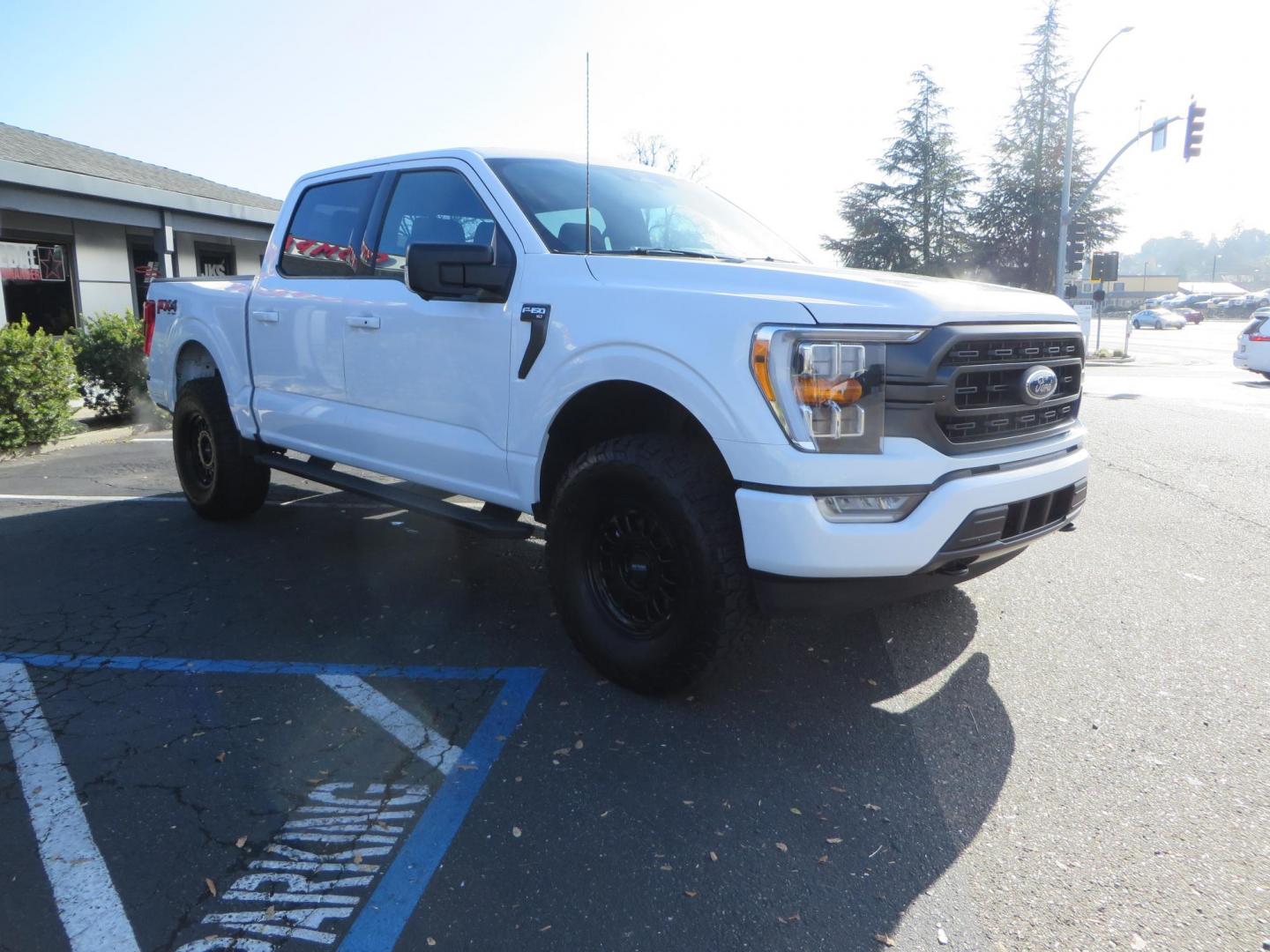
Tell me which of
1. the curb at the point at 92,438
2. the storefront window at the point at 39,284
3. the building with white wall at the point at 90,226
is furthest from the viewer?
the storefront window at the point at 39,284

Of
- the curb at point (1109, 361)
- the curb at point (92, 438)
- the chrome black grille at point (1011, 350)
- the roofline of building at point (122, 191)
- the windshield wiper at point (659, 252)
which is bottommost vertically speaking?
the curb at point (92, 438)

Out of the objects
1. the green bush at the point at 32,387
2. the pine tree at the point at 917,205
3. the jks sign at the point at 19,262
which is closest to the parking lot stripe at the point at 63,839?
the green bush at the point at 32,387

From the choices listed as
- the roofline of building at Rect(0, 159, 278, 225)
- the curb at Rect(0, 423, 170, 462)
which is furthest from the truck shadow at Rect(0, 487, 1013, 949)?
the roofline of building at Rect(0, 159, 278, 225)

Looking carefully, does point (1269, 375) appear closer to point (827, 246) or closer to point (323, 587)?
point (323, 587)

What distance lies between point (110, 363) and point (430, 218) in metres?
8.34

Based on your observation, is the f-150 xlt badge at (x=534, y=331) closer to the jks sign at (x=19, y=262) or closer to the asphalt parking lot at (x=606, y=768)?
the asphalt parking lot at (x=606, y=768)

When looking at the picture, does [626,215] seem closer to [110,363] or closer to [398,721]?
[398,721]

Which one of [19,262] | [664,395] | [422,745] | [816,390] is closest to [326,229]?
[664,395]

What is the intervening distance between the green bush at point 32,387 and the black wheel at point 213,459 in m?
3.82

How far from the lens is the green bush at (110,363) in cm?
1080

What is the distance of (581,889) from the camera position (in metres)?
2.40

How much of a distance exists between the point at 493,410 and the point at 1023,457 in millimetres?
2080

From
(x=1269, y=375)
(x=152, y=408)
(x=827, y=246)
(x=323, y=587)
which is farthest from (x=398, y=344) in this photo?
(x=827, y=246)

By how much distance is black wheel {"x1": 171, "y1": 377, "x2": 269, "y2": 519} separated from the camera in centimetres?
581
